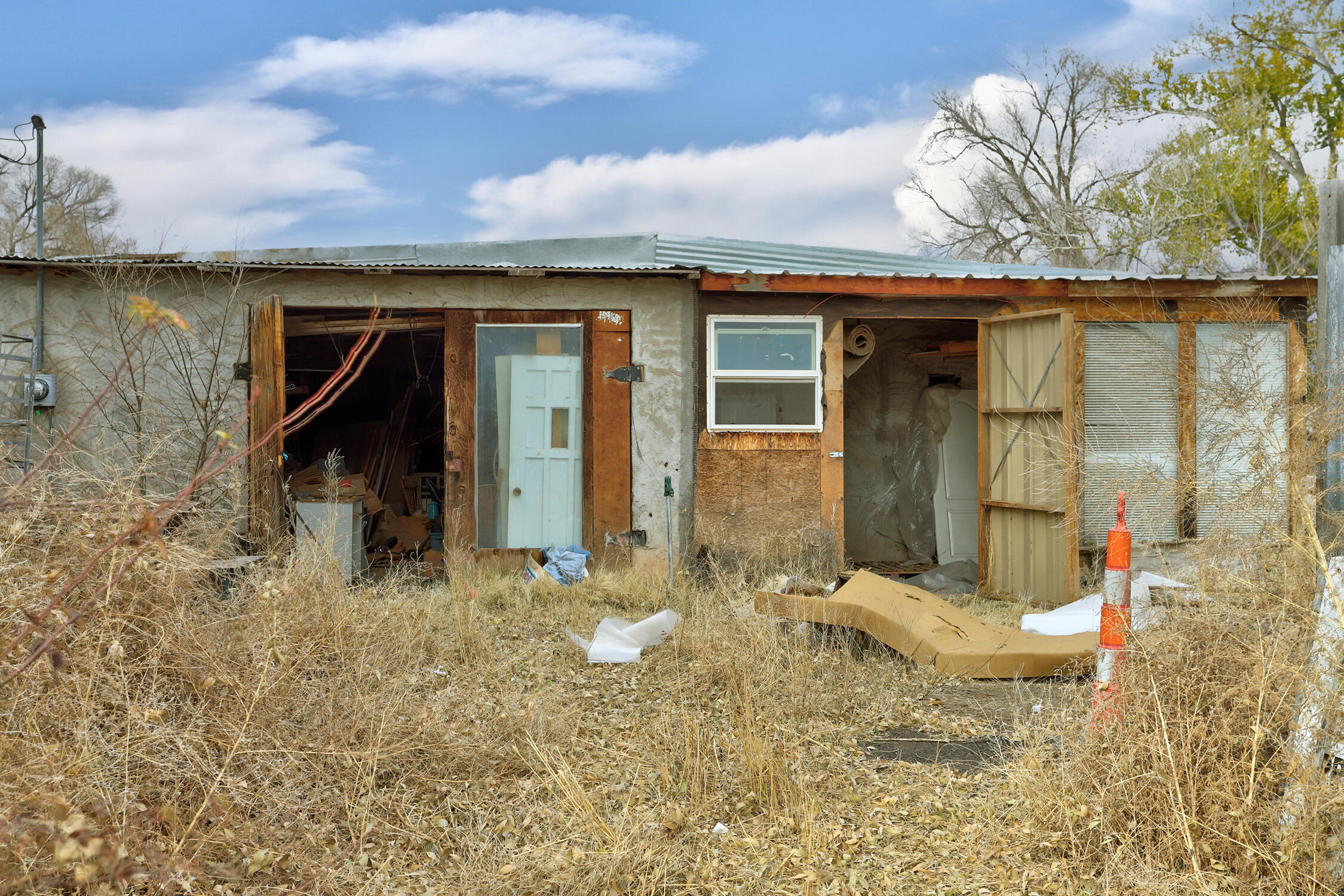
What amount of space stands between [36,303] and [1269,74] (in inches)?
901

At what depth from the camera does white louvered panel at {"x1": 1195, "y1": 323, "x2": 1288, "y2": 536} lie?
3.95m

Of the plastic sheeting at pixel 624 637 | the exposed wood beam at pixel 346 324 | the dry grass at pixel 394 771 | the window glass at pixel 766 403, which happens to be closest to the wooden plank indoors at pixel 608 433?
the window glass at pixel 766 403

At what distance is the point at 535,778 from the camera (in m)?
3.81

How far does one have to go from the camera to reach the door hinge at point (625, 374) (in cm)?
848

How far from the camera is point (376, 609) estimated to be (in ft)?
15.7

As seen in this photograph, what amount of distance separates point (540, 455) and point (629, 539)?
1.10m

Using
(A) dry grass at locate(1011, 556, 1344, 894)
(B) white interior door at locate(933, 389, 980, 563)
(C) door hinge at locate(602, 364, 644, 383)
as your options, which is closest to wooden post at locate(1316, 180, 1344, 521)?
(A) dry grass at locate(1011, 556, 1344, 894)

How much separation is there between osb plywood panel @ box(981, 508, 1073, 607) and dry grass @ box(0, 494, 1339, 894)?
3585 mm

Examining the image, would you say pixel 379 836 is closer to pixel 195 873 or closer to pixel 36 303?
pixel 195 873

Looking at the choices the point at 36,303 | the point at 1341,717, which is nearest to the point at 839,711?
the point at 1341,717

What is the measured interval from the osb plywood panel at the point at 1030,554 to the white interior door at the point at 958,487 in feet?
6.87

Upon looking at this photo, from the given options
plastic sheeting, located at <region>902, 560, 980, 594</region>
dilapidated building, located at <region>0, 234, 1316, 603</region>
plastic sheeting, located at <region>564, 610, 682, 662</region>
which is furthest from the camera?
plastic sheeting, located at <region>902, 560, 980, 594</region>

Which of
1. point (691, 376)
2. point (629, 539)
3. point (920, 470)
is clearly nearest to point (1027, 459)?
point (691, 376)

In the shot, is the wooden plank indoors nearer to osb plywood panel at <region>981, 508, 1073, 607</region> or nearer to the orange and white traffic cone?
osb plywood panel at <region>981, 508, 1073, 607</region>
